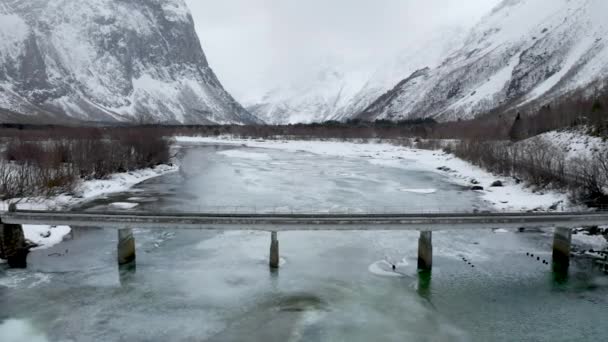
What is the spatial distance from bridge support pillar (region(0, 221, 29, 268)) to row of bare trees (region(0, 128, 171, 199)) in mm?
13664

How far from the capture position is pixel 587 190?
39.9 m

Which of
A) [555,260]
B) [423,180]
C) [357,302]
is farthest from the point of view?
[423,180]

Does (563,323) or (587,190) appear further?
(587,190)

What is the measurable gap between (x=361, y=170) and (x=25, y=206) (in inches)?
1931

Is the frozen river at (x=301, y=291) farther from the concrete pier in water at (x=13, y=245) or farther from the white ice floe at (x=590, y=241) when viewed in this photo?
the white ice floe at (x=590, y=241)

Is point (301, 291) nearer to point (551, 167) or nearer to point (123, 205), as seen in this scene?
point (123, 205)

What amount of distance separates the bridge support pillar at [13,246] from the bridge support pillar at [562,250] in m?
30.2

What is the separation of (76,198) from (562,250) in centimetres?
4072

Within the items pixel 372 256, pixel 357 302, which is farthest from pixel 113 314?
pixel 372 256

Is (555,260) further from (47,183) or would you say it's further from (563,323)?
(47,183)

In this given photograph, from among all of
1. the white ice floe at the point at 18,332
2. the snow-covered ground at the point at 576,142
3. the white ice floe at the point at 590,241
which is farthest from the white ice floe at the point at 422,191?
the white ice floe at the point at 18,332

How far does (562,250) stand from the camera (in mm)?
27734

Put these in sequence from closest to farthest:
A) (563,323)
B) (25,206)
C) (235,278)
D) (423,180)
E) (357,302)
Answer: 1. (563,323)
2. (357,302)
3. (235,278)
4. (25,206)
5. (423,180)

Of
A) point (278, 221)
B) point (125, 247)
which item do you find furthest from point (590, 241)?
point (125, 247)
